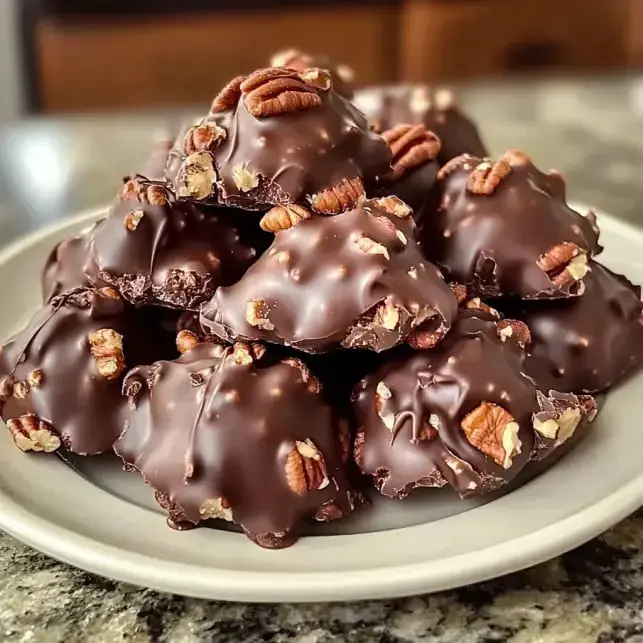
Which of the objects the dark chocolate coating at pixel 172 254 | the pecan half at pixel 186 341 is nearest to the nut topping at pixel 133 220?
the dark chocolate coating at pixel 172 254

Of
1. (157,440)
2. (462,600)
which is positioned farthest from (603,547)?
(157,440)

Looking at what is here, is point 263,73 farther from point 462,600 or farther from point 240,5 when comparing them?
point 240,5

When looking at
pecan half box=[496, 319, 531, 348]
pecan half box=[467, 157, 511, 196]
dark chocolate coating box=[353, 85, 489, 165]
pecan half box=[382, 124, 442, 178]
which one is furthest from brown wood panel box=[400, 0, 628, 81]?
pecan half box=[496, 319, 531, 348]

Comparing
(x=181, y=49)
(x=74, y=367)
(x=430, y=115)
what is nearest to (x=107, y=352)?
(x=74, y=367)

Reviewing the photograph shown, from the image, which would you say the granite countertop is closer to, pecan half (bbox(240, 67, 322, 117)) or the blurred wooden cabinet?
pecan half (bbox(240, 67, 322, 117))

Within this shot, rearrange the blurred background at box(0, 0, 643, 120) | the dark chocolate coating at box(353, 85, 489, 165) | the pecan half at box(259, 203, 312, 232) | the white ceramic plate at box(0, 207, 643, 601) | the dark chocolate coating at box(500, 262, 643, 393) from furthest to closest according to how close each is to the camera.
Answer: the blurred background at box(0, 0, 643, 120), the dark chocolate coating at box(353, 85, 489, 165), the dark chocolate coating at box(500, 262, 643, 393), the pecan half at box(259, 203, 312, 232), the white ceramic plate at box(0, 207, 643, 601)

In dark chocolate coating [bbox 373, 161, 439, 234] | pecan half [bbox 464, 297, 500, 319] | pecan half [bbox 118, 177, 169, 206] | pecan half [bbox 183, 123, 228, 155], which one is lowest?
pecan half [bbox 464, 297, 500, 319]

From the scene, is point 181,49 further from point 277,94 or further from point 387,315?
point 387,315
